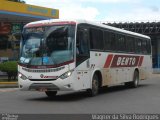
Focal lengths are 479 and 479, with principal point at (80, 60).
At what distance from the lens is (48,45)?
17.5 metres

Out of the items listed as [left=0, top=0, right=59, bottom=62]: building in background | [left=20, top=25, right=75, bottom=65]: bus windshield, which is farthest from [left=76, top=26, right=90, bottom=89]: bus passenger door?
[left=0, top=0, right=59, bottom=62]: building in background

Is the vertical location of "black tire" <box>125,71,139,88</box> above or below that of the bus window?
below

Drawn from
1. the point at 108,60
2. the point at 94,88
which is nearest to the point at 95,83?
the point at 94,88

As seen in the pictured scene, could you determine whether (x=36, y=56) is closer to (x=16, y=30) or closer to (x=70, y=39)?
(x=70, y=39)

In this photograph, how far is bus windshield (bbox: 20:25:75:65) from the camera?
17203mm

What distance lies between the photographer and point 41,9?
38.9 m

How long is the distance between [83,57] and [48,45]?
147 cm

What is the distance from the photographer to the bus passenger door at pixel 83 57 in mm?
17625

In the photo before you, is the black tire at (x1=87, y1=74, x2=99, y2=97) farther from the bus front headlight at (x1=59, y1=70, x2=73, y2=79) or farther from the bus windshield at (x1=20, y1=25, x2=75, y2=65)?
the bus windshield at (x1=20, y1=25, x2=75, y2=65)

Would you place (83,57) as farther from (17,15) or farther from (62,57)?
(17,15)

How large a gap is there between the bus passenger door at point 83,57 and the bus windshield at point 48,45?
414 mm

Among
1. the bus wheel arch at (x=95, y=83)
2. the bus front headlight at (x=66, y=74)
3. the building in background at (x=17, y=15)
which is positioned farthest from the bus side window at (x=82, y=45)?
the building in background at (x=17, y=15)

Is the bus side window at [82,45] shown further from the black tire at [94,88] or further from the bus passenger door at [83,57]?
the black tire at [94,88]

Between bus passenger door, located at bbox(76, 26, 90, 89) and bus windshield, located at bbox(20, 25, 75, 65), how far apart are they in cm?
41
